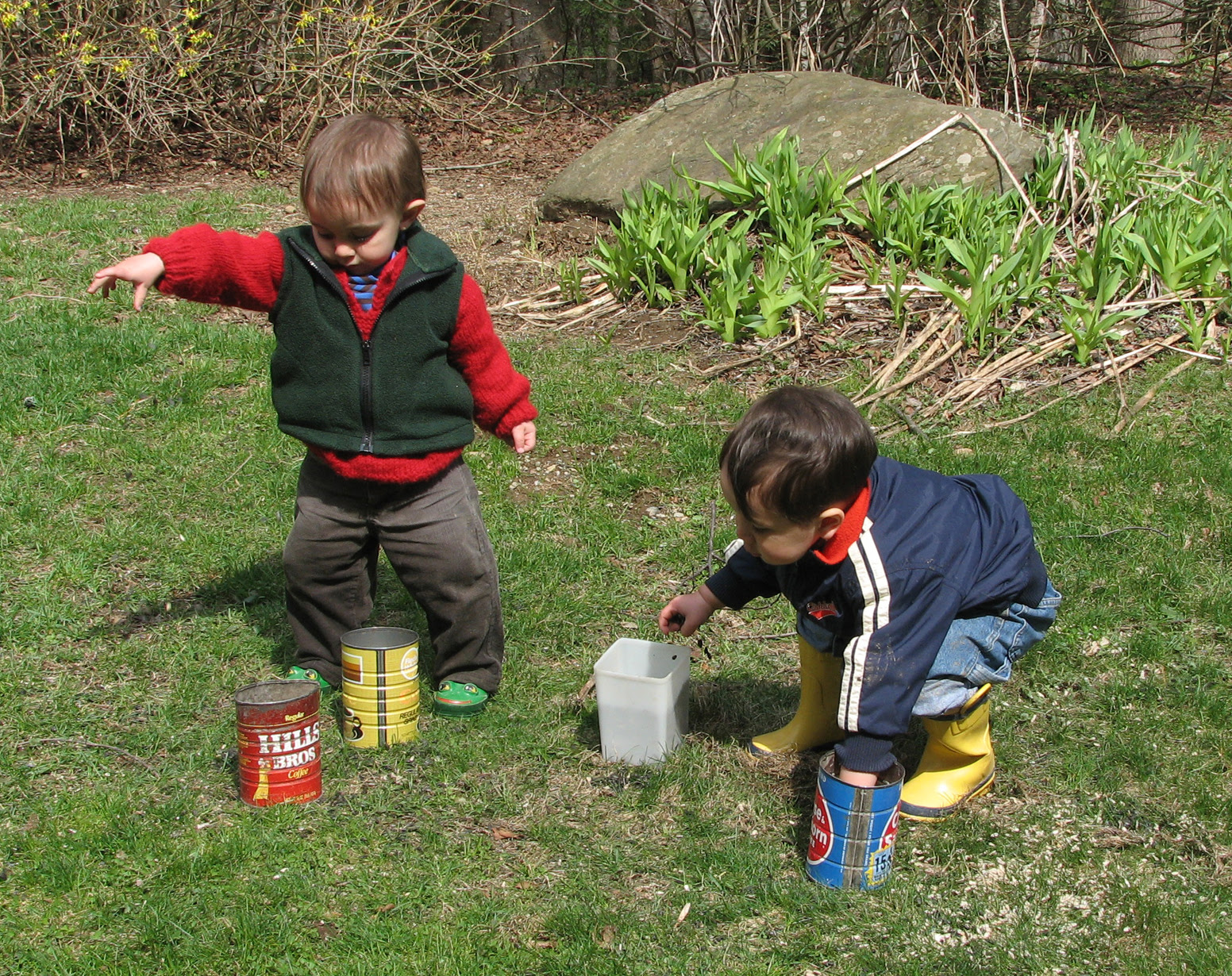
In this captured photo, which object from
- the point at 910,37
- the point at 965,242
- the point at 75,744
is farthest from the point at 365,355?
the point at 910,37

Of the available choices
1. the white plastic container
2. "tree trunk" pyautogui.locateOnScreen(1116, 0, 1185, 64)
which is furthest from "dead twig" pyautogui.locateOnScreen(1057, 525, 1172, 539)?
"tree trunk" pyautogui.locateOnScreen(1116, 0, 1185, 64)

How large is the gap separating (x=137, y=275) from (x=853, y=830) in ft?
6.91

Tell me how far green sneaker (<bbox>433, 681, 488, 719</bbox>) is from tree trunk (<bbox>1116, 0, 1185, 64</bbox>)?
10.0 metres

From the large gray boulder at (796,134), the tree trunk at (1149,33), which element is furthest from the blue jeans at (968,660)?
the tree trunk at (1149,33)

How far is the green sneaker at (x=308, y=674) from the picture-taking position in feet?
A: 11.4

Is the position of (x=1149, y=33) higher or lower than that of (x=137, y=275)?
higher

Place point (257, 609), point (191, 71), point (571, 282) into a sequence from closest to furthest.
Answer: point (257, 609) < point (571, 282) < point (191, 71)

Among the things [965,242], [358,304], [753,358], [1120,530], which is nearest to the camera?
[358,304]

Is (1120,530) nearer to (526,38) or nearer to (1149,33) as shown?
(526,38)

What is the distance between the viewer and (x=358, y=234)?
301cm

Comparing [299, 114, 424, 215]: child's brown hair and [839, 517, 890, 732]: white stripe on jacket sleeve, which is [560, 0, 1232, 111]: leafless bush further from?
[839, 517, 890, 732]: white stripe on jacket sleeve

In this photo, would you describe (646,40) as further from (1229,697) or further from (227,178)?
(1229,697)

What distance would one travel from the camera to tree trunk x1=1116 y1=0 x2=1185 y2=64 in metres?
11.5

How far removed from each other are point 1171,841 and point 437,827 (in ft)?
5.82
